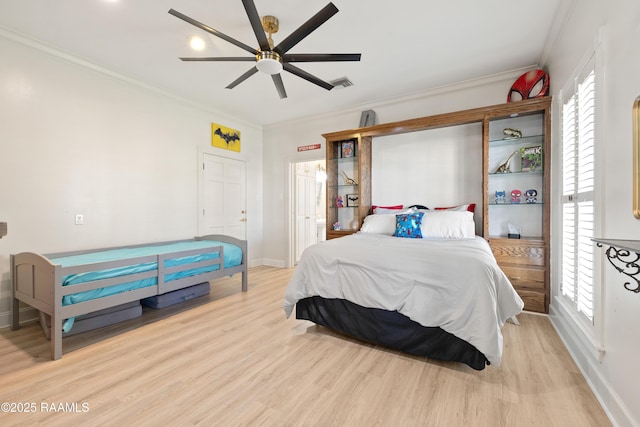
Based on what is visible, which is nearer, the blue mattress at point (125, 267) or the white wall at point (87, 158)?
the blue mattress at point (125, 267)

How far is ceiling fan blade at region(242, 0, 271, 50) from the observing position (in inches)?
68.5

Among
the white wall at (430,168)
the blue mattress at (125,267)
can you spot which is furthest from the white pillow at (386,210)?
the blue mattress at (125,267)

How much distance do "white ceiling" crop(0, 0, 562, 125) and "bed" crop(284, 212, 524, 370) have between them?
1.97 meters

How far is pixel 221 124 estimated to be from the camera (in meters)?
4.65

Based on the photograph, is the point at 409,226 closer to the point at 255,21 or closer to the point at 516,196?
the point at 516,196

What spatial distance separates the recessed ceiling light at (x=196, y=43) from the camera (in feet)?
8.79

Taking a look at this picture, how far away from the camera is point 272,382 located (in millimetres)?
1777

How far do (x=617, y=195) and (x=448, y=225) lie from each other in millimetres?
1633

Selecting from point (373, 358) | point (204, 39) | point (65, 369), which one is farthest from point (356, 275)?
point (204, 39)

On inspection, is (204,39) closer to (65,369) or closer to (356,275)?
(356,275)

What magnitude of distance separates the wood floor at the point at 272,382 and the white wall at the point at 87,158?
1.06 m

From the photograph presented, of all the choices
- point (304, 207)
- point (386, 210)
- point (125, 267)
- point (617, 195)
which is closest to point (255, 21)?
point (125, 267)

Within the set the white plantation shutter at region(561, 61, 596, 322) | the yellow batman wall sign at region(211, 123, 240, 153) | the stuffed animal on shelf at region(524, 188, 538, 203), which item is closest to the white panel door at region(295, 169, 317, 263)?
the yellow batman wall sign at region(211, 123, 240, 153)

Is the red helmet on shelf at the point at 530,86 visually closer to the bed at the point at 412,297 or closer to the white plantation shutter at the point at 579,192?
the white plantation shutter at the point at 579,192
